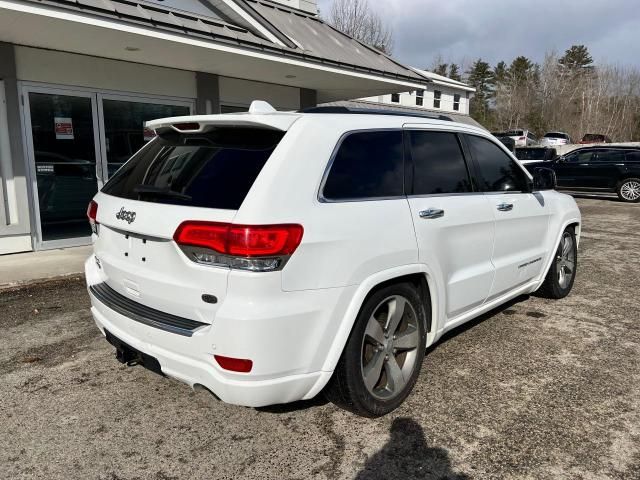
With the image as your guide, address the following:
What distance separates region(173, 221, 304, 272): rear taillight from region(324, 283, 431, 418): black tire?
2.09ft

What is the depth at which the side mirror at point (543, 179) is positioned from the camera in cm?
467

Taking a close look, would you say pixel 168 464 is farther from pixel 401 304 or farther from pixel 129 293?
pixel 401 304

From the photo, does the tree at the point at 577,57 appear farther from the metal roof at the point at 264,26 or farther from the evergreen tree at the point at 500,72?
the metal roof at the point at 264,26

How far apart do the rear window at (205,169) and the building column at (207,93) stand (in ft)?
22.9

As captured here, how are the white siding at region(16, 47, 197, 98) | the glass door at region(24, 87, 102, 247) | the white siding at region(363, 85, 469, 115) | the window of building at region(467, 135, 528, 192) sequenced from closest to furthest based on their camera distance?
the window of building at region(467, 135, 528, 192) < the white siding at region(16, 47, 197, 98) < the glass door at region(24, 87, 102, 247) < the white siding at region(363, 85, 469, 115)

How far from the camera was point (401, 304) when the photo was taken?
300 cm

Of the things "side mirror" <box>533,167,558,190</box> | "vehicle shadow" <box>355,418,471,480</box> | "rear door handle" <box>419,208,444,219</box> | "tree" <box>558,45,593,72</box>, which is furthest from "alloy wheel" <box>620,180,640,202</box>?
"tree" <box>558,45,593,72</box>

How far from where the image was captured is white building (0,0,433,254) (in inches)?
265

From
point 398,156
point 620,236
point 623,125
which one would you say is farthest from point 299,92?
point 623,125

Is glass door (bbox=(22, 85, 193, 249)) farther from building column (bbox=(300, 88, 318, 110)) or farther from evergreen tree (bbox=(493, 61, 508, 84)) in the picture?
evergreen tree (bbox=(493, 61, 508, 84))

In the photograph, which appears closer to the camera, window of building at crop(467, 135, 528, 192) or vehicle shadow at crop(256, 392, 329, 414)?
vehicle shadow at crop(256, 392, 329, 414)

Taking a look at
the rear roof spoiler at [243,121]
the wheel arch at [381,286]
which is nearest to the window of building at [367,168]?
the rear roof spoiler at [243,121]

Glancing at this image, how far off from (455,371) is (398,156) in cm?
161

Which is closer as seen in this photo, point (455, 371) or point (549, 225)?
point (455, 371)
